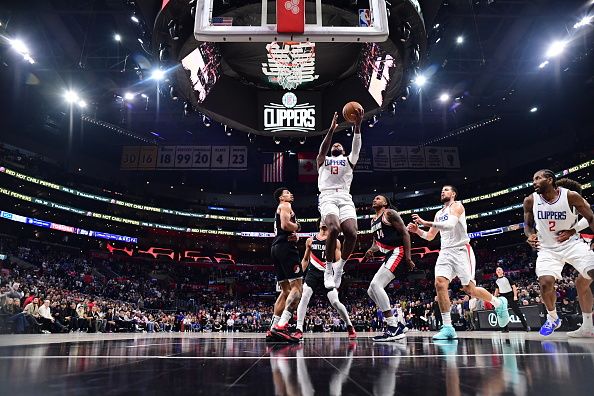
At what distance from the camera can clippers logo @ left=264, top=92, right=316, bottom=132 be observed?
38.1 feet

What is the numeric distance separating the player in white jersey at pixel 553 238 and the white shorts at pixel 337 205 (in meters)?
2.36

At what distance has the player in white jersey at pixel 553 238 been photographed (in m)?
5.00

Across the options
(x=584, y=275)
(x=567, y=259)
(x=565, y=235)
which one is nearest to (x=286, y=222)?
(x=565, y=235)

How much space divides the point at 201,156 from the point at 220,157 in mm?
1087

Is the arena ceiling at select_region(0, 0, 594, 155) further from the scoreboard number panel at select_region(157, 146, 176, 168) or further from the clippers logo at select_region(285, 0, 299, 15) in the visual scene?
the clippers logo at select_region(285, 0, 299, 15)

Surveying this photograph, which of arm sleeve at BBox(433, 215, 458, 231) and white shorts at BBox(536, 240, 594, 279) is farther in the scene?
arm sleeve at BBox(433, 215, 458, 231)

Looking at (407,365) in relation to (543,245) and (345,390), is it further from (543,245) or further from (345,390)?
(543,245)

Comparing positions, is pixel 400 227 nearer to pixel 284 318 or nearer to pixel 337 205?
pixel 337 205

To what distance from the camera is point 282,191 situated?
18.5ft

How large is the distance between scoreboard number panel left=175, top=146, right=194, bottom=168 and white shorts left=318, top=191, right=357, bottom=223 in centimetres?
1933

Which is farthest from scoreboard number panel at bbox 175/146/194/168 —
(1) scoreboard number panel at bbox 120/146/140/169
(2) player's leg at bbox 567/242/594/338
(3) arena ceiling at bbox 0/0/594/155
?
(2) player's leg at bbox 567/242/594/338

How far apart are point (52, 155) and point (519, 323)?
3165 cm

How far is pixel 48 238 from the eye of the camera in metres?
29.7

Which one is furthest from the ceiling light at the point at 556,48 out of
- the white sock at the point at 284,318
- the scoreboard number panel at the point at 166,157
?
the scoreboard number panel at the point at 166,157
